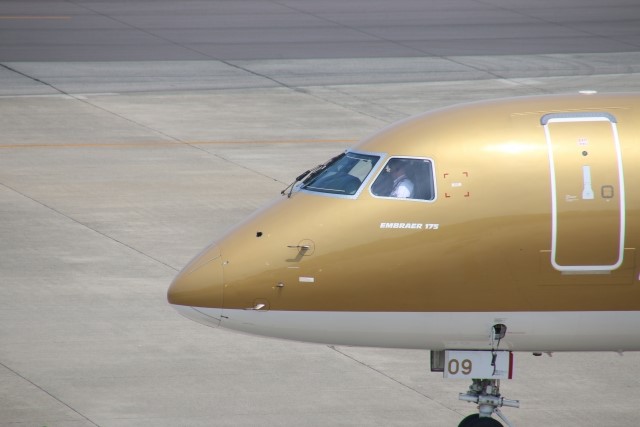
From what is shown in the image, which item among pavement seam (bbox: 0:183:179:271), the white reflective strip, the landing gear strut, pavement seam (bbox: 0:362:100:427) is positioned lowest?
pavement seam (bbox: 0:362:100:427)

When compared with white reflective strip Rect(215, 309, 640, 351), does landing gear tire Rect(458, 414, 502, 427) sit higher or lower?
lower

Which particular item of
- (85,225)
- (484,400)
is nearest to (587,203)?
(484,400)

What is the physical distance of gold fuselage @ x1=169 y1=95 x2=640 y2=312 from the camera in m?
12.2

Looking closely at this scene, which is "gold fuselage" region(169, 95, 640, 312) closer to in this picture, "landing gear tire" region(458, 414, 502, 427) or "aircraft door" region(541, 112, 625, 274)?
"aircraft door" region(541, 112, 625, 274)

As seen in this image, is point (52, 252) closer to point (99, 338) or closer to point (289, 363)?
point (99, 338)

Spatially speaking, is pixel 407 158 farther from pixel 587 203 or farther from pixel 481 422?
pixel 481 422

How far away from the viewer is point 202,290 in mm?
12477

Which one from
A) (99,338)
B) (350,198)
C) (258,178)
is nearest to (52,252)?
(99,338)

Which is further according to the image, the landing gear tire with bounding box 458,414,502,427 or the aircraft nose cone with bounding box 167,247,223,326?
the landing gear tire with bounding box 458,414,502,427

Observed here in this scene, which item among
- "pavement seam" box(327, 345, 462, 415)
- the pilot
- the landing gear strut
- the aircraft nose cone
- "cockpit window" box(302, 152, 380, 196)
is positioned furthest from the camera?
"pavement seam" box(327, 345, 462, 415)

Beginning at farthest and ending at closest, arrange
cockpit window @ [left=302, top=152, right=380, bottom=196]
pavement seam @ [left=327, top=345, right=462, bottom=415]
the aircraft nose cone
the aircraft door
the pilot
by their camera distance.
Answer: pavement seam @ [left=327, top=345, right=462, bottom=415] < cockpit window @ [left=302, top=152, right=380, bottom=196] < the pilot < the aircraft nose cone < the aircraft door

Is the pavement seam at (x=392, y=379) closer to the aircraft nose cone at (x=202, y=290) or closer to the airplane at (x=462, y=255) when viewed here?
the airplane at (x=462, y=255)

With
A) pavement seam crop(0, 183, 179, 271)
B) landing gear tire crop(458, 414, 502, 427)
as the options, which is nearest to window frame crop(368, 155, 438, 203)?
landing gear tire crop(458, 414, 502, 427)

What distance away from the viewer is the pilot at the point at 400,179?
41.2 ft
